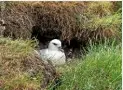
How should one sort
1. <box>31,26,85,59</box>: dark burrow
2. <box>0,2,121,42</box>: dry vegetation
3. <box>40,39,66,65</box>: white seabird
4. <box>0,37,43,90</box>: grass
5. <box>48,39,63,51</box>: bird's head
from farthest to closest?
<box>31,26,85,59</box>: dark burrow, <box>0,2,121,42</box>: dry vegetation, <box>48,39,63,51</box>: bird's head, <box>40,39,66,65</box>: white seabird, <box>0,37,43,90</box>: grass

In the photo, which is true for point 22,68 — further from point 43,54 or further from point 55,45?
point 55,45

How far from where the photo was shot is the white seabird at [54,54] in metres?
5.34

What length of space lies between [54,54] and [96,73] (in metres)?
0.79

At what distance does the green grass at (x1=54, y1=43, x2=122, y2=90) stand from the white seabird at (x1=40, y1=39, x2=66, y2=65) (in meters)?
0.29

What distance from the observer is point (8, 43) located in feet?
15.9

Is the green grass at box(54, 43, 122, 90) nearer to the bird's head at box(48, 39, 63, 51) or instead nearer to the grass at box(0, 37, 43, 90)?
the grass at box(0, 37, 43, 90)

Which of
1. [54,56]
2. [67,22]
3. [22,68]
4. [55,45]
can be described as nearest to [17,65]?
[22,68]

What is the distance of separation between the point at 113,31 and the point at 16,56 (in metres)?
1.96

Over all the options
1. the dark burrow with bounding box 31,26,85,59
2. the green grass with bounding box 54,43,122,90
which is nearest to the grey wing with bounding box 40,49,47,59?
the green grass with bounding box 54,43,122,90

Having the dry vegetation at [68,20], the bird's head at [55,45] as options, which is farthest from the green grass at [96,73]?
the dry vegetation at [68,20]

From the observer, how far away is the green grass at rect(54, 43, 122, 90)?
4.67m

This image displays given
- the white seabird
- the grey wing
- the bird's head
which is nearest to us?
the grey wing

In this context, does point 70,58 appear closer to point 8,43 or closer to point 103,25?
point 103,25

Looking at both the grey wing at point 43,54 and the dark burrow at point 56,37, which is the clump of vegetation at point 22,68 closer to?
the grey wing at point 43,54
